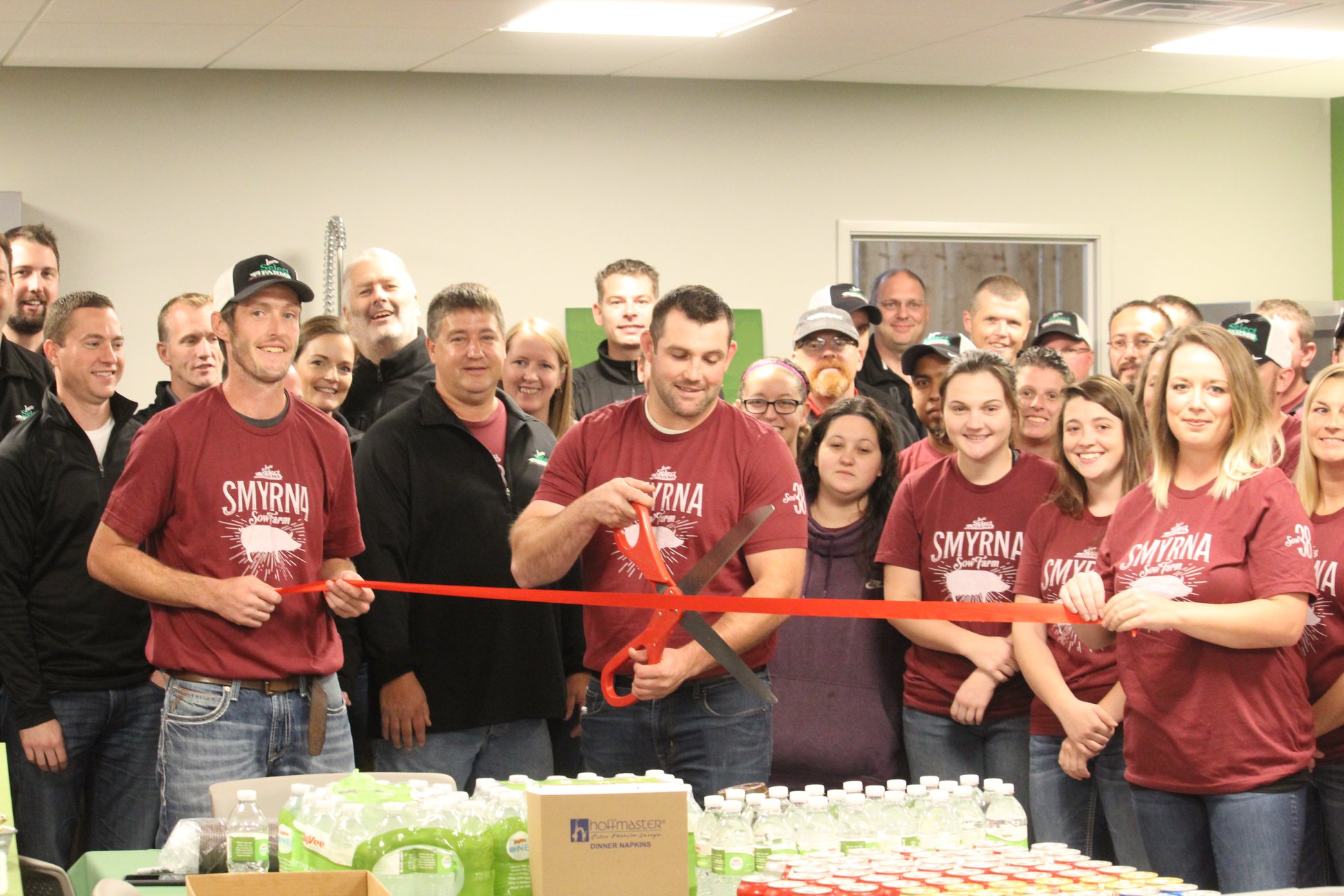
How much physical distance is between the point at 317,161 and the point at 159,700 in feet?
13.3

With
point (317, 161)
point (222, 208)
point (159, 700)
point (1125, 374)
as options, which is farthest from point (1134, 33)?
point (159, 700)

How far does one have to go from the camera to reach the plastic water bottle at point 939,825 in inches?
95.7

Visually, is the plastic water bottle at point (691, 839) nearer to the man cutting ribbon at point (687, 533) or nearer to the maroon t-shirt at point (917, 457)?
the man cutting ribbon at point (687, 533)

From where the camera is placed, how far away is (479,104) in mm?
7453

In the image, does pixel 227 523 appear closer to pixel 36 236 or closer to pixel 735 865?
pixel 735 865

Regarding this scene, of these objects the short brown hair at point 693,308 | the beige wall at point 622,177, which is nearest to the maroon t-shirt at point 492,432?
the short brown hair at point 693,308

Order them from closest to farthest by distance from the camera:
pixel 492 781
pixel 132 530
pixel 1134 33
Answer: pixel 492 781
pixel 132 530
pixel 1134 33

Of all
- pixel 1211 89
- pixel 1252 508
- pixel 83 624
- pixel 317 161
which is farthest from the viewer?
pixel 1211 89

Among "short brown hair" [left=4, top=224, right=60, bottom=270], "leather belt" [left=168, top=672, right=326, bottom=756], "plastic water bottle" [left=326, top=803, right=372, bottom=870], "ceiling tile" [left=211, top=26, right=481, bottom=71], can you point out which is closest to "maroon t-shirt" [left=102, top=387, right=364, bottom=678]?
"leather belt" [left=168, top=672, right=326, bottom=756]

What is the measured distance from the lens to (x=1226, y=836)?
9.62 feet

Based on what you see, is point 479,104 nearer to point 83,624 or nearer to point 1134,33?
point 1134,33

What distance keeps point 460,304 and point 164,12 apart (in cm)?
284

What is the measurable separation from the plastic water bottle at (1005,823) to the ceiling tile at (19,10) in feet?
16.1

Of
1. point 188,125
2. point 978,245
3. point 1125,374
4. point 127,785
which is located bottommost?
point 127,785
